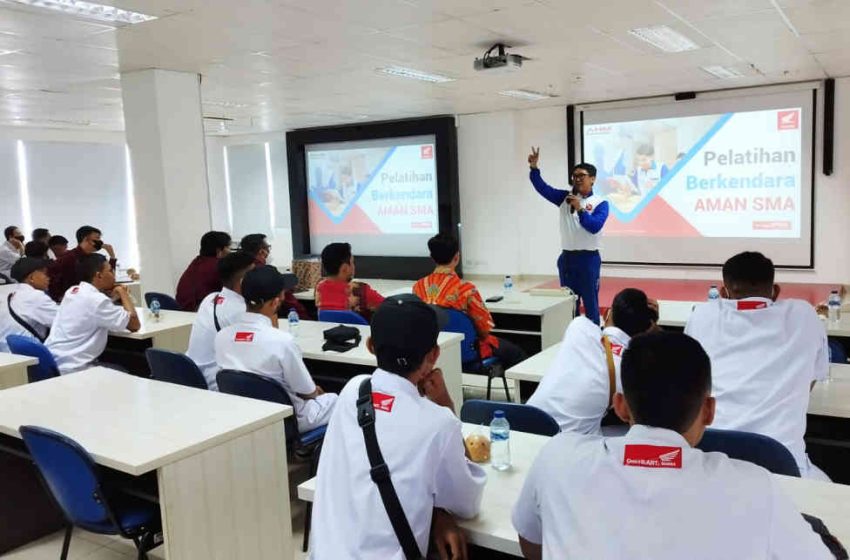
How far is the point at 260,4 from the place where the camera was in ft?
14.0

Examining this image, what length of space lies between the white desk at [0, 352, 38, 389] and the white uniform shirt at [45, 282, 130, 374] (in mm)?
425

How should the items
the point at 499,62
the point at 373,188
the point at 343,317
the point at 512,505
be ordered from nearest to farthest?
the point at 512,505, the point at 343,317, the point at 499,62, the point at 373,188

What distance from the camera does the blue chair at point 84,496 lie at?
2350 mm

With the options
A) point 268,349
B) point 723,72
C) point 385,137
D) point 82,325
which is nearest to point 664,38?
point 723,72

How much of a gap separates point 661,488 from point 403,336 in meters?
0.71

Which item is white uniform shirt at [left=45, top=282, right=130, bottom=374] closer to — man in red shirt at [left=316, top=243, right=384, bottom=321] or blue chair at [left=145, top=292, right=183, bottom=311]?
man in red shirt at [left=316, top=243, right=384, bottom=321]

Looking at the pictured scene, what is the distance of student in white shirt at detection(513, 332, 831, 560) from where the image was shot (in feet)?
3.97

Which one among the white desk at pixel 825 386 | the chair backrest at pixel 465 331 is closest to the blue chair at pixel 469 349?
the chair backrest at pixel 465 331

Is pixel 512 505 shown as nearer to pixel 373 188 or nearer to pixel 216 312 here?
pixel 216 312

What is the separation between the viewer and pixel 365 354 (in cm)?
377

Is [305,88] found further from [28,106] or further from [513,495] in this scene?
[513,495]

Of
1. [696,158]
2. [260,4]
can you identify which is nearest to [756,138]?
[696,158]

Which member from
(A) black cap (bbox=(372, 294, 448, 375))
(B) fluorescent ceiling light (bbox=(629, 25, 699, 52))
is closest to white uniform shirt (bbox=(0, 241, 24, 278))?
(B) fluorescent ceiling light (bbox=(629, 25, 699, 52))

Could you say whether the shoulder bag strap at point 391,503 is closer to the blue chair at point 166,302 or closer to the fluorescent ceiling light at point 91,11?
the fluorescent ceiling light at point 91,11
